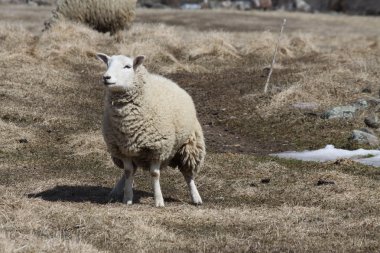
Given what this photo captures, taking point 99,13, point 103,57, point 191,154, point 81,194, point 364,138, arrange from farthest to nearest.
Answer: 1. point 99,13
2. point 364,138
3. point 81,194
4. point 191,154
5. point 103,57

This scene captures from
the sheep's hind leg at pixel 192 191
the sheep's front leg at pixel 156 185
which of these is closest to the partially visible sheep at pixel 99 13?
the sheep's hind leg at pixel 192 191

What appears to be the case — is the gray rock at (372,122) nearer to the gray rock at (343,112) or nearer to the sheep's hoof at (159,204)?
the gray rock at (343,112)

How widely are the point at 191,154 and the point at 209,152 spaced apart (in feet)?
10.7

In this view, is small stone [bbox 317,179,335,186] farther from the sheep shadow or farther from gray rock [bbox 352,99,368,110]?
gray rock [bbox 352,99,368,110]

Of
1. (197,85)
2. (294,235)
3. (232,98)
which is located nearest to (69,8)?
(197,85)

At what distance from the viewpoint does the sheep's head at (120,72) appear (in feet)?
31.2

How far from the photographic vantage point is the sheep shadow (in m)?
10.4

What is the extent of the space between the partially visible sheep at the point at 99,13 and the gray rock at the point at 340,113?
37.4 ft

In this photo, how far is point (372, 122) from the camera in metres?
15.1

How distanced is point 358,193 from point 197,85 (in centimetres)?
954

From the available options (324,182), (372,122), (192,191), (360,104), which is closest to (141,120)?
(192,191)

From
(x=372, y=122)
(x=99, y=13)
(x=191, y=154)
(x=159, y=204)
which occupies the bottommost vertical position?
(x=372, y=122)

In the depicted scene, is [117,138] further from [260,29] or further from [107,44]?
[260,29]

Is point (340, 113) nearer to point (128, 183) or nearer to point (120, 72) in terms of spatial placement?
point (128, 183)
